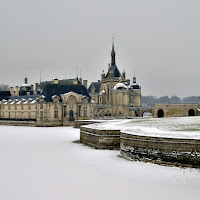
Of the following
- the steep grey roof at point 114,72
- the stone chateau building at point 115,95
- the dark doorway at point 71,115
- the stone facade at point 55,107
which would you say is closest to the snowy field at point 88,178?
the stone facade at point 55,107

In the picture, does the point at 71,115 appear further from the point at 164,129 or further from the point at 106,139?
the point at 164,129

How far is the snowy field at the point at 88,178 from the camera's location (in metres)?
16.1

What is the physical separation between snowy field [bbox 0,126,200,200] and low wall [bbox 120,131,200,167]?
80 cm

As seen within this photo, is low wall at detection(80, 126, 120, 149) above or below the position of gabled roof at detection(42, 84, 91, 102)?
below

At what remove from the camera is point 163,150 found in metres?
23.1

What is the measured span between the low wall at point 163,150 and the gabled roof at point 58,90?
43.2m

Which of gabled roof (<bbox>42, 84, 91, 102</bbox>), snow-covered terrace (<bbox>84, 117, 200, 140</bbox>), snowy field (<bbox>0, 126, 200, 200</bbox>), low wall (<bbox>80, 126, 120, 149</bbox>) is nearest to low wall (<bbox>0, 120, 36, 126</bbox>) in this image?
gabled roof (<bbox>42, 84, 91, 102</bbox>)

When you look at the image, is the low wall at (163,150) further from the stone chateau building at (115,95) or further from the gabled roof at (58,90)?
the stone chateau building at (115,95)

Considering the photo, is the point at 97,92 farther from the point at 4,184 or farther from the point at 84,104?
the point at 4,184

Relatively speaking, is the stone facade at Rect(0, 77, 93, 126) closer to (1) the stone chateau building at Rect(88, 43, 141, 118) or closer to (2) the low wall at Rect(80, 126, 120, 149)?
(1) the stone chateau building at Rect(88, 43, 141, 118)

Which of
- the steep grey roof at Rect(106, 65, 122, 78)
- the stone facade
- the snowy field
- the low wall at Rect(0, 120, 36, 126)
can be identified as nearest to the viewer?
the snowy field

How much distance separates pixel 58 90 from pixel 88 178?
50501 millimetres

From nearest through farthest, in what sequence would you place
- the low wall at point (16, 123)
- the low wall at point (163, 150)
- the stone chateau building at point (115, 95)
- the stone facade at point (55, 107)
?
the low wall at point (163, 150)
the stone facade at point (55, 107)
the low wall at point (16, 123)
the stone chateau building at point (115, 95)

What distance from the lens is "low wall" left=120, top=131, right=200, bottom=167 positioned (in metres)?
21.8
